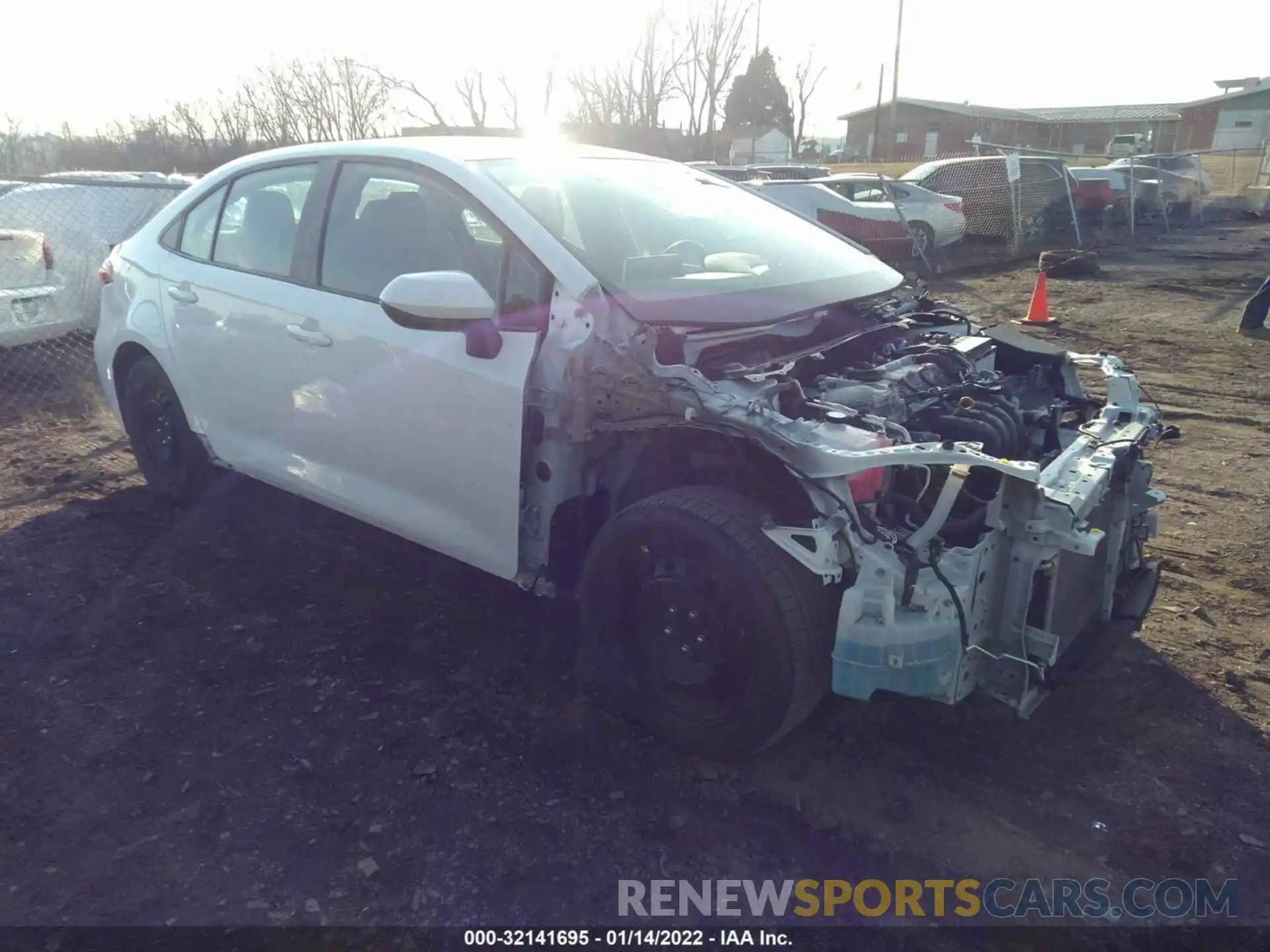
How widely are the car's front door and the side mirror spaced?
0.21ft

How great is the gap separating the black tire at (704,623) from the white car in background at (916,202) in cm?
1283

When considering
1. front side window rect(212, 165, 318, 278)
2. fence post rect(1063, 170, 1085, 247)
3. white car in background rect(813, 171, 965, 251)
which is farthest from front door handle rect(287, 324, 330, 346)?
fence post rect(1063, 170, 1085, 247)

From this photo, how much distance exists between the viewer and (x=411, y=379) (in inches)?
136

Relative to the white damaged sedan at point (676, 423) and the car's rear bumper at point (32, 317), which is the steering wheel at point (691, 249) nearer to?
the white damaged sedan at point (676, 423)

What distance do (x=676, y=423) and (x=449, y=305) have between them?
84cm

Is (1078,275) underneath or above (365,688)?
above

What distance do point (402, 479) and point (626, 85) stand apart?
146 feet

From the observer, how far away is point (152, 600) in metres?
4.23

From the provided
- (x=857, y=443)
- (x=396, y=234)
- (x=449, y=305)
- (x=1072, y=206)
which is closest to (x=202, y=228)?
(x=396, y=234)

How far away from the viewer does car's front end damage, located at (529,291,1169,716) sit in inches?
104

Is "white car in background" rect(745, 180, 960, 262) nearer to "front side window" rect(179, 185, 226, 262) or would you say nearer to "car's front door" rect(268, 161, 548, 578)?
"front side window" rect(179, 185, 226, 262)

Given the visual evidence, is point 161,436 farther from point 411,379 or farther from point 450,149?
point 450,149

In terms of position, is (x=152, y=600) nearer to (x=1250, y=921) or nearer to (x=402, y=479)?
(x=402, y=479)

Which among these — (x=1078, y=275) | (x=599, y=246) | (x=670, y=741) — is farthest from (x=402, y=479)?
(x=1078, y=275)
